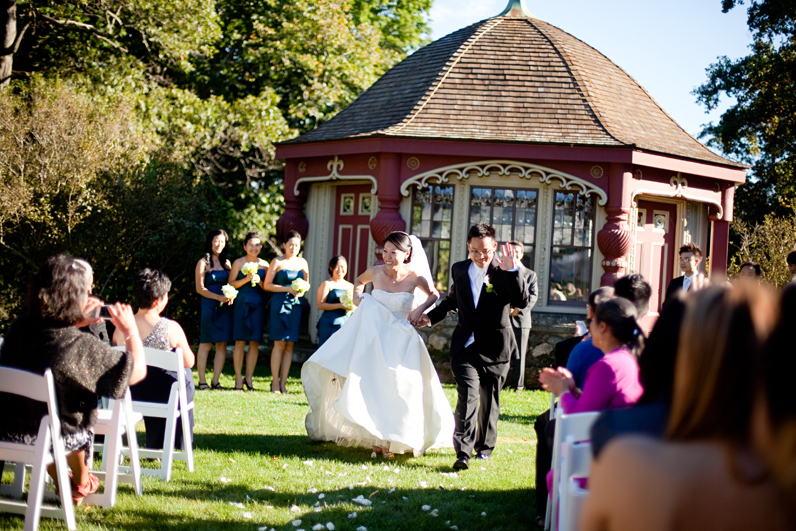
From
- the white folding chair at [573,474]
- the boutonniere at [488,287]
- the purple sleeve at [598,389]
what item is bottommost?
Answer: the white folding chair at [573,474]

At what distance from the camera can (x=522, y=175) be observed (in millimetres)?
12734

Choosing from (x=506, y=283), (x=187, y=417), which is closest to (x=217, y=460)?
(x=187, y=417)

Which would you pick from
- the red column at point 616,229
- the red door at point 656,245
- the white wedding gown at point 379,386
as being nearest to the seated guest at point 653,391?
the white wedding gown at point 379,386

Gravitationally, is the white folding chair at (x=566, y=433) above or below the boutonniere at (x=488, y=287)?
below

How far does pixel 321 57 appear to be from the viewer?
1958cm

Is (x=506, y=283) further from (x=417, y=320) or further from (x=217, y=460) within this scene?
(x=217, y=460)

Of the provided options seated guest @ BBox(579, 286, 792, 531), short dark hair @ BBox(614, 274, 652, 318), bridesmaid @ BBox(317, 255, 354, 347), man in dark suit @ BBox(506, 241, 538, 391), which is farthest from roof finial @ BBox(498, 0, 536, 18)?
seated guest @ BBox(579, 286, 792, 531)

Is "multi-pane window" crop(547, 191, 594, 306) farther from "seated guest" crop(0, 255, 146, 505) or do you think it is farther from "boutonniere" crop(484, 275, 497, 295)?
"seated guest" crop(0, 255, 146, 505)

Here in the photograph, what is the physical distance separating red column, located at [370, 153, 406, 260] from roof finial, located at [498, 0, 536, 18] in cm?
523

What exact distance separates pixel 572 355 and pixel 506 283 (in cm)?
158

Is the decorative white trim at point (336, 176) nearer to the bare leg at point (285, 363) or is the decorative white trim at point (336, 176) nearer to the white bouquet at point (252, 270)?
the white bouquet at point (252, 270)

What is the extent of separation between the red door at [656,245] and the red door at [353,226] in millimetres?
4733

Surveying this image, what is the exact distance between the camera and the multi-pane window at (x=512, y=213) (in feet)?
42.7

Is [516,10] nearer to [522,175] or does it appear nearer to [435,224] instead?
[522,175]
